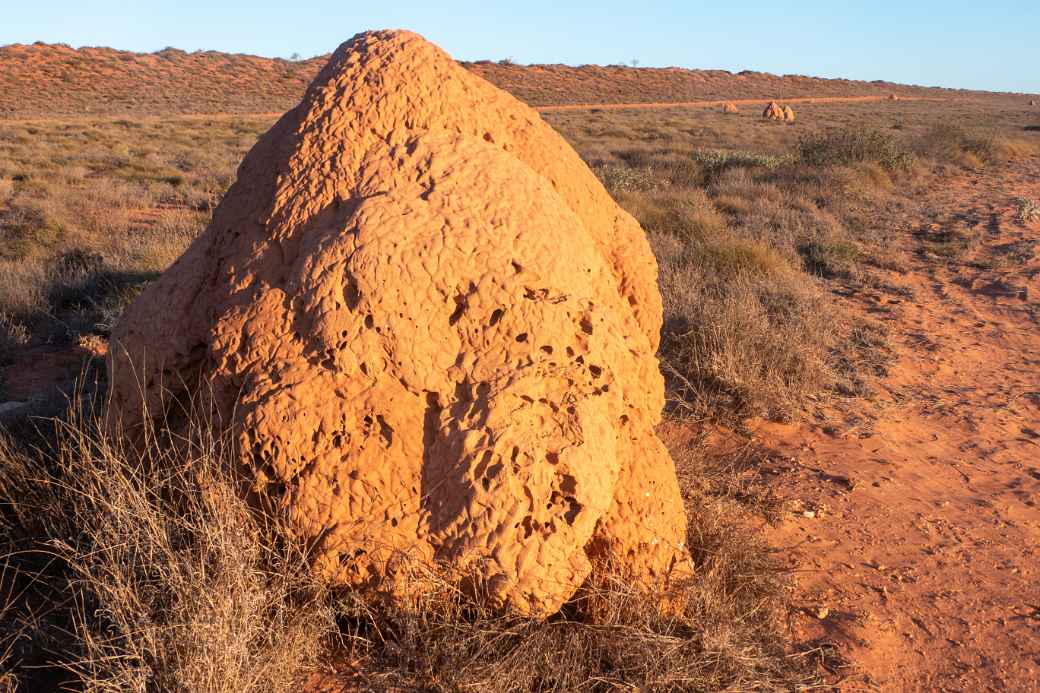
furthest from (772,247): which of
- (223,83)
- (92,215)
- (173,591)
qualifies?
(223,83)

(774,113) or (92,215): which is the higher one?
(774,113)

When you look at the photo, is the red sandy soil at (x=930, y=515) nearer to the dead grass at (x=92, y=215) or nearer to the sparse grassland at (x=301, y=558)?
the sparse grassland at (x=301, y=558)

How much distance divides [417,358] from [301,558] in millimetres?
717

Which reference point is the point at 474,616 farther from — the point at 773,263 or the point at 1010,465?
the point at 773,263

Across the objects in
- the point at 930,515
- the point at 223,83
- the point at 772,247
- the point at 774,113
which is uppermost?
the point at 223,83

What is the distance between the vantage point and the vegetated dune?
38906mm

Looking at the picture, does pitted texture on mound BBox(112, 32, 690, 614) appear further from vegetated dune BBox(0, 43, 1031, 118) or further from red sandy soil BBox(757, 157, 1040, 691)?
vegetated dune BBox(0, 43, 1031, 118)

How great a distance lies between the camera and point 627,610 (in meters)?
2.35

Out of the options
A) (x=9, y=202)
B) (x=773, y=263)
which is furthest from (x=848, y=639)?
(x=9, y=202)

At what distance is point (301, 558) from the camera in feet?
7.54

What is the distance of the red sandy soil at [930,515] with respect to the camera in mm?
2684

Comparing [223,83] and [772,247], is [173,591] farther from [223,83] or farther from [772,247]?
[223,83]

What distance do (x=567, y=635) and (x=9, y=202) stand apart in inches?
452

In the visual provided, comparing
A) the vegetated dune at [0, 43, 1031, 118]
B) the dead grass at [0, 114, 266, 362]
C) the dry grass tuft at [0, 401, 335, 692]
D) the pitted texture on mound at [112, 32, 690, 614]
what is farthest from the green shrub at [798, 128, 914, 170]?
the vegetated dune at [0, 43, 1031, 118]
